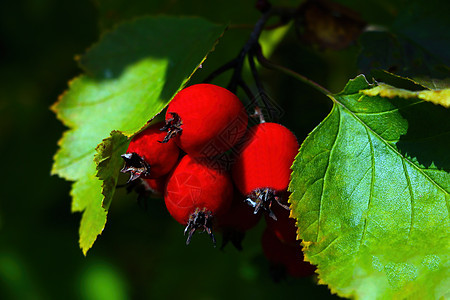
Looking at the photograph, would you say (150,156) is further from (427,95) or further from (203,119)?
(427,95)

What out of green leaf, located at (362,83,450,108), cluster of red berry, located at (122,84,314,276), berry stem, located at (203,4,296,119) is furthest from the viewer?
berry stem, located at (203,4,296,119)

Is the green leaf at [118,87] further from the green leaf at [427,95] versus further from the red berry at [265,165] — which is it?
the green leaf at [427,95]

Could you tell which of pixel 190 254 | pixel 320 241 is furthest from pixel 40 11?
pixel 320 241

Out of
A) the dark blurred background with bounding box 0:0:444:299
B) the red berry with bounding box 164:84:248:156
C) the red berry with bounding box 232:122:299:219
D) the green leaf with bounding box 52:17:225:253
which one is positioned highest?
the red berry with bounding box 164:84:248:156

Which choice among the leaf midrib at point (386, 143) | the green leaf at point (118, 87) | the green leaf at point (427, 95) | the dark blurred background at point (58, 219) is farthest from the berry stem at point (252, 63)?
the dark blurred background at point (58, 219)

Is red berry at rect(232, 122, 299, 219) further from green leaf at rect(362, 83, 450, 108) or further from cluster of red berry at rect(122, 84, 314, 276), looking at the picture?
green leaf at rect(362, 83, 450, 108)

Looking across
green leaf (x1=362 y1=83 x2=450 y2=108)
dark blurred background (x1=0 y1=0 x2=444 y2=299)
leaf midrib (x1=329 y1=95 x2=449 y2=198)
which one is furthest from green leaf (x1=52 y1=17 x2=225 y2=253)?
dark blurred background (x1=0 y1=0 x2=444 y2=299)

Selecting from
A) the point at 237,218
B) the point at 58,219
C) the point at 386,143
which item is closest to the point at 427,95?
the point at 386,143
